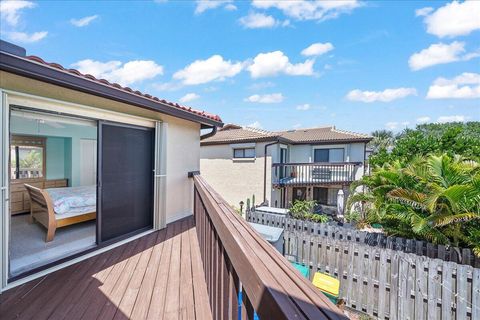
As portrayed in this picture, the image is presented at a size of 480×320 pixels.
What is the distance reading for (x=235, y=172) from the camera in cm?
1403

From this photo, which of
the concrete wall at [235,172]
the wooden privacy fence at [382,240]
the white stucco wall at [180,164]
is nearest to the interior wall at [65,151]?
the white stucco wall at [180,164]

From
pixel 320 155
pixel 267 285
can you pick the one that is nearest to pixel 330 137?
pixel 320 155

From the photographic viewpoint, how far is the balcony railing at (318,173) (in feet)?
43.4

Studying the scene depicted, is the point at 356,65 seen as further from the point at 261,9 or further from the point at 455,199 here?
the point at 455,199

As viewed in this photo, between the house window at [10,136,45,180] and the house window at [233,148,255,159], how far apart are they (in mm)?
9177

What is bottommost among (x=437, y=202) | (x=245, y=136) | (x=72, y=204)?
(x=72, y=204)

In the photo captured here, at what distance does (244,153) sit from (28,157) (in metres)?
9.60

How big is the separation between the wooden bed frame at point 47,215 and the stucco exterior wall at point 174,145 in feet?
5.90

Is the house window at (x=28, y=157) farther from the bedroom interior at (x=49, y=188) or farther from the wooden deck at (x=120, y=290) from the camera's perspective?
the wooden deck at (x=120, y=290)

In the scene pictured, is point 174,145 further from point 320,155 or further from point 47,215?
point 320,155

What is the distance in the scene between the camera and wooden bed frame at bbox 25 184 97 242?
4.00m

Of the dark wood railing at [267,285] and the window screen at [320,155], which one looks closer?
the dark wood railing at [267,285]

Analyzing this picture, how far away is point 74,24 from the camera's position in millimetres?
5461

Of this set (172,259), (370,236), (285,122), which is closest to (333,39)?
(370,236)
